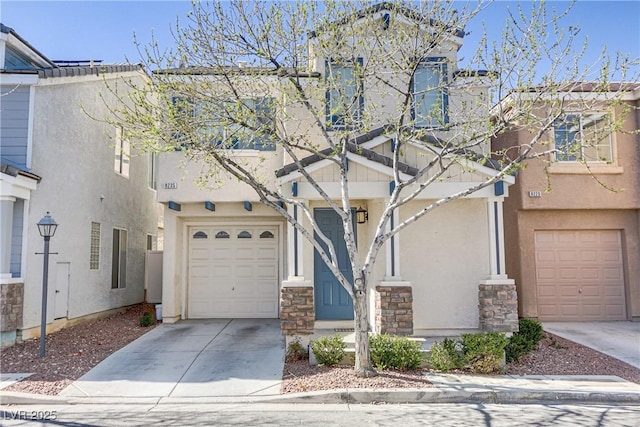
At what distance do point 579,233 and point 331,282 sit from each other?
23.8 feet

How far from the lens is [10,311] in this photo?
930 centimetres

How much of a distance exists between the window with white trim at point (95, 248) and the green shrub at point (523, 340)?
10.4 meters

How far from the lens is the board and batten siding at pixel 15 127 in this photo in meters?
10.1

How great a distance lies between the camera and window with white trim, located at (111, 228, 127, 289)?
13734mm

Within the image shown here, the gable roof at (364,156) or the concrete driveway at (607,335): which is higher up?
the gable roof at (364,156)

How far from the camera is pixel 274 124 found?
7.48 meters

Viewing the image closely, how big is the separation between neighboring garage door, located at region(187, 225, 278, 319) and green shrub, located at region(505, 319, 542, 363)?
648 cm

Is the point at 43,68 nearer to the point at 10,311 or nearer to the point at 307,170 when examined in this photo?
the point at 10,311

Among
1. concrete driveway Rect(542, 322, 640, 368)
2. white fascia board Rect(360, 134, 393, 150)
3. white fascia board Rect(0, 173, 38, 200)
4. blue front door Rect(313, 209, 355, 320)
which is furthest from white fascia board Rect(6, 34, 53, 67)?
concrete driveway Rect(542, 322, 640, 368)

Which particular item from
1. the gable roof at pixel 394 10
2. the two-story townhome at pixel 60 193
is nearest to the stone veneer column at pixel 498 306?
the gable roof at pixel 394 10

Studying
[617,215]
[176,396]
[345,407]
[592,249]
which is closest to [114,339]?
[176,396]

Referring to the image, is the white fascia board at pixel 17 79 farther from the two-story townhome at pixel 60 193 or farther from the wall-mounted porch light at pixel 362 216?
the wall-mounted porch light at pixel 362 216

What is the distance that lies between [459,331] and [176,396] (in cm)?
569

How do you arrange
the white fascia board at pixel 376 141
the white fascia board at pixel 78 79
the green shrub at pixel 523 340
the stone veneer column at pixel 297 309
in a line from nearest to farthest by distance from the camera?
the green shrub at pixel 523 340, the stone veneer column at pixel 297 309, the white fascia board at pixel 376 141, the white fascia board at pixel 78 79
